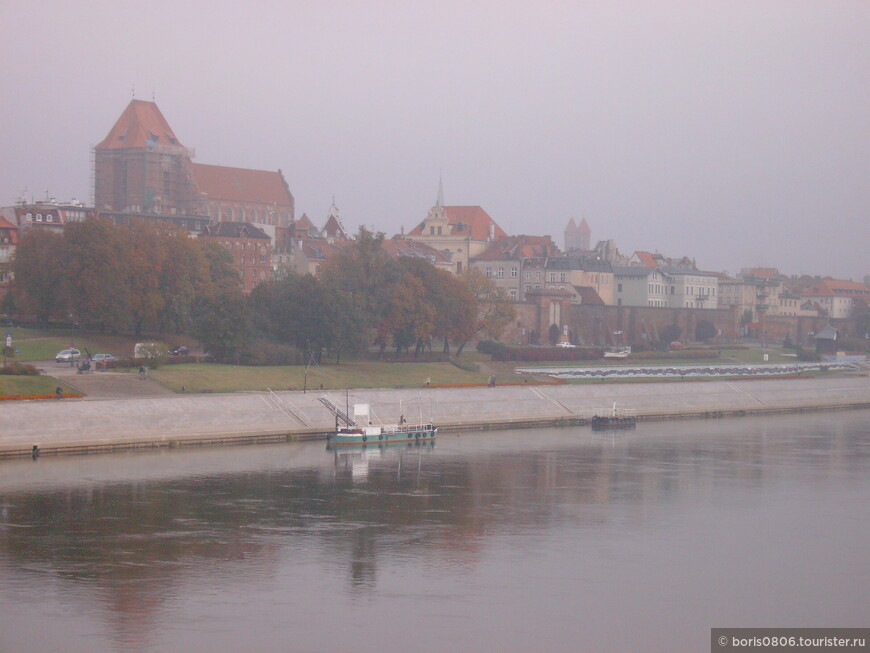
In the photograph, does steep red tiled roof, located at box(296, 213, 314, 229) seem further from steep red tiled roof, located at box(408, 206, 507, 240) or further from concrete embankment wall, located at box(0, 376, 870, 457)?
concrete embankment wall, located at box(0, 376, 870, 457)

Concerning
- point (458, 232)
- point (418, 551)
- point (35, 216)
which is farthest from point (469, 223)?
point (418, 551)

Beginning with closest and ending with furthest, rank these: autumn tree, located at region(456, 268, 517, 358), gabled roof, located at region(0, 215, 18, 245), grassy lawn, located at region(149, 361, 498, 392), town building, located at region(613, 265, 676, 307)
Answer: grassy lawn, located at region(149, 361, 498, 392) < autumn tree, located at region(456, 268, 517, 358) < gabled roof, located at region(0, 215, 18, 245) < town building, located at region(613, 265, 676, 307)

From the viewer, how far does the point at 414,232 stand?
458 ft

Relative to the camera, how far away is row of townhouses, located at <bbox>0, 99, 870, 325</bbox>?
122 meters

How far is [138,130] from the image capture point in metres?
138

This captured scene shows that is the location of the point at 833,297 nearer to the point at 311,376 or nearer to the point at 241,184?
the point at 241,184

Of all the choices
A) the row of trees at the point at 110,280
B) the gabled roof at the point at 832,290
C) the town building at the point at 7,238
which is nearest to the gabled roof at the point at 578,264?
the gabled roof at the point at 832,290

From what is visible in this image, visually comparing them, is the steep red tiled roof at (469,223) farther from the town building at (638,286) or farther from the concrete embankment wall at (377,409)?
the concrete embankment wall at (377,409)

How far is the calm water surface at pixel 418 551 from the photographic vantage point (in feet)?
87.0

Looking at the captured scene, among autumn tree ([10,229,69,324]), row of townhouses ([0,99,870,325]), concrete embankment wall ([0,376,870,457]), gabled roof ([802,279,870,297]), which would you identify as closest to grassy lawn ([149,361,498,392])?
concrete embankment wall ([0,376,870,457])

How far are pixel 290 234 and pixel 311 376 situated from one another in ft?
193

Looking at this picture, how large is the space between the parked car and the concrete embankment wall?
497 inches

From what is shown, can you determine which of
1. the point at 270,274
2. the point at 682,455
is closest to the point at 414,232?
the point at 270,274

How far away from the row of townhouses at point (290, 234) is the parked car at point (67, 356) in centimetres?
4525
